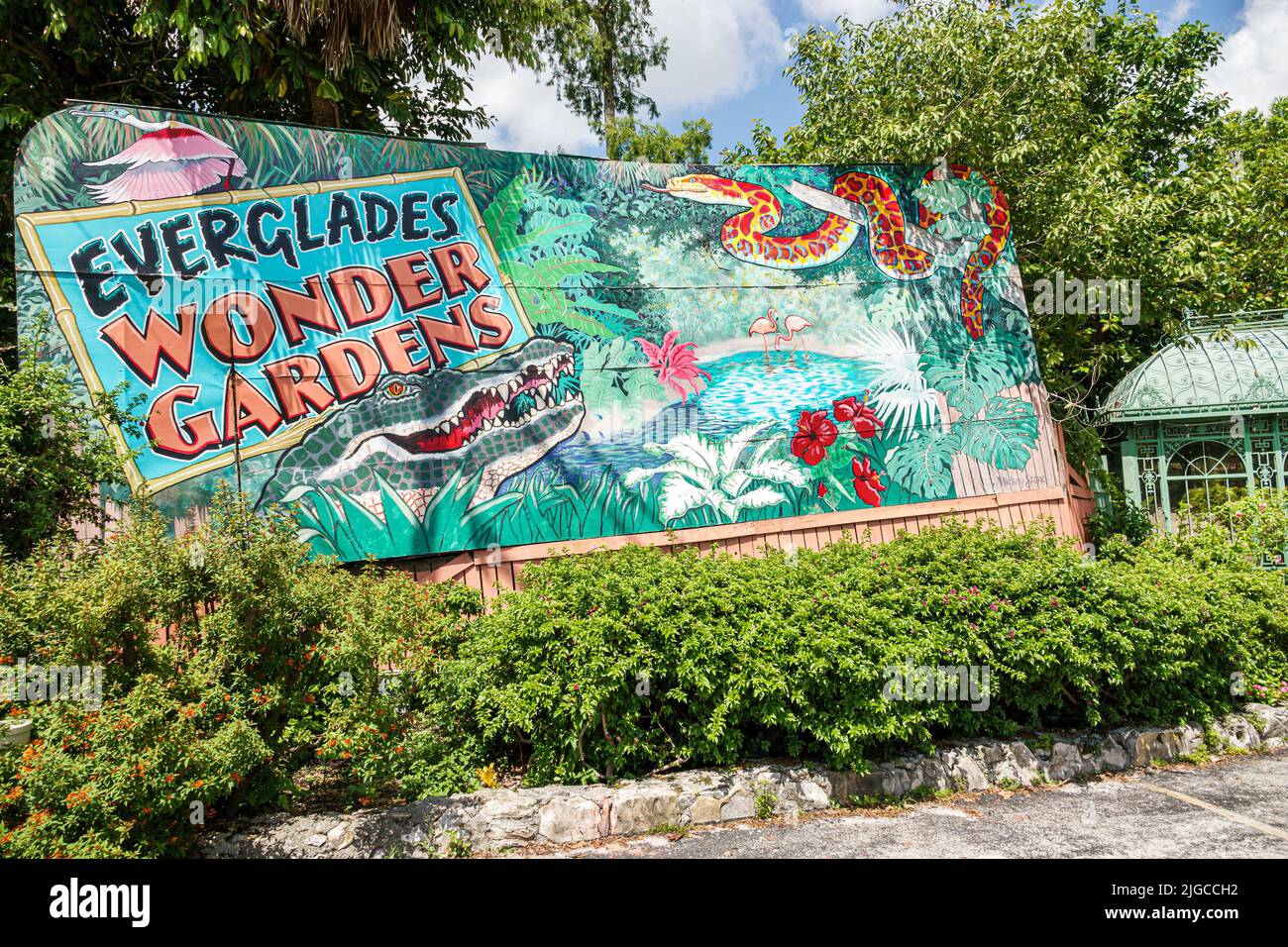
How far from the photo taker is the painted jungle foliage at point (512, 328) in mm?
6770

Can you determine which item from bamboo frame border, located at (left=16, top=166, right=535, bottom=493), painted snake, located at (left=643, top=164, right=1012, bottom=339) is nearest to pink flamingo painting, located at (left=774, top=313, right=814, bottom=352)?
painted snake, located at (left=643, top=164, right=1012, bottom=339)

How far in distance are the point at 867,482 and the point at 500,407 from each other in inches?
163

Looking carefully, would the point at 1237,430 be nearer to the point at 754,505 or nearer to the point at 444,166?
the point at 754,505

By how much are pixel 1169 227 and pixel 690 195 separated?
9.27 metres

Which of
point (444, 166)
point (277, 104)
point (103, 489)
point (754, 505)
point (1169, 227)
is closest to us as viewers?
point (103, 489)

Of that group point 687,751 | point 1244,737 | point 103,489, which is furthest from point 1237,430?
point 103,489

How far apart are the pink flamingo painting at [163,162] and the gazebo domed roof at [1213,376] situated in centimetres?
1109

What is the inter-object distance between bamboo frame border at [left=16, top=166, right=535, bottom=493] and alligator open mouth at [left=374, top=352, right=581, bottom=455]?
0.40 meters

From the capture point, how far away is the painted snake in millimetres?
8930

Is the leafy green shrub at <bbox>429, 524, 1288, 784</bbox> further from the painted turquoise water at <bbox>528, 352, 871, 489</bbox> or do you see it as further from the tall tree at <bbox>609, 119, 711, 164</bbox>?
the tall tree at <bbox>609, 119, 711, 164</bbox>

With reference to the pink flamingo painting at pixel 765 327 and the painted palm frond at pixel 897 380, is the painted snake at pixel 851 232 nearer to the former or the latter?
the pink flamingo painting at pixel 765 327

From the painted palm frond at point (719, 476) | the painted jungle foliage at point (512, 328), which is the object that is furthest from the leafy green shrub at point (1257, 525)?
the painted palm frond at point (719, 476)

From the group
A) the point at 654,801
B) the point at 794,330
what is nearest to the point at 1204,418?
the point at 794,330

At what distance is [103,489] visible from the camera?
253 inches
